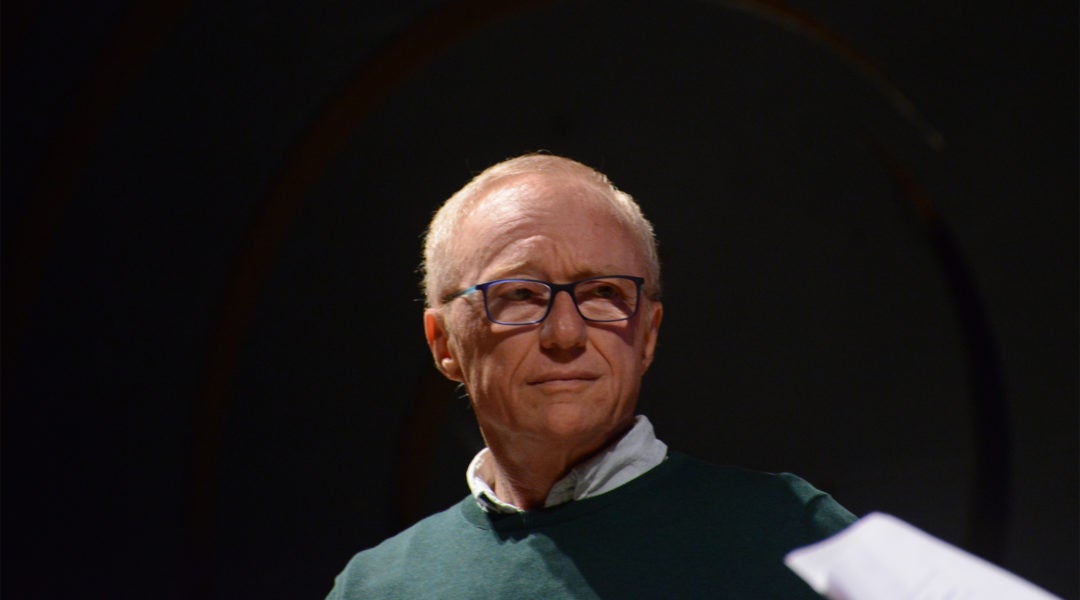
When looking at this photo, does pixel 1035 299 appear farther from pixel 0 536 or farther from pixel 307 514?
pixel 0 536

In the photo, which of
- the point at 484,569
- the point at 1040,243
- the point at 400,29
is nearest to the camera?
the point at 484,569

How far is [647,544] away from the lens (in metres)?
1.60

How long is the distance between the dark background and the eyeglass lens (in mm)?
1755

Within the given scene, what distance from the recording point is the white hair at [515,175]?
1734mm

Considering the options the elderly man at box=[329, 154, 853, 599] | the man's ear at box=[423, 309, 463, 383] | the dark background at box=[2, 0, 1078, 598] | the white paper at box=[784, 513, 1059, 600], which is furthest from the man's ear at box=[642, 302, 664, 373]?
the dark background at box=[2, 0, 1078, 598]

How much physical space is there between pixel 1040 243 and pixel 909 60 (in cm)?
71

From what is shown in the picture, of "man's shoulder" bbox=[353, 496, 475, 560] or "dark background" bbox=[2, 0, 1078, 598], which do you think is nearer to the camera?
"man's shoulder" bbox=[353, 496, 475, 560]

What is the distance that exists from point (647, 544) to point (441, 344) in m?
0.49

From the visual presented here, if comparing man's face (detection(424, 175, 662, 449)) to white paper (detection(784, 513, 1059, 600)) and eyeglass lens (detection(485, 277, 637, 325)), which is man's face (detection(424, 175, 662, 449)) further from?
white paper (detection(784, 513, 1059, 600))

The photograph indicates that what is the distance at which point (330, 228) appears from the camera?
3381mm

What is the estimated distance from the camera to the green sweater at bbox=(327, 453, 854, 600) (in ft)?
5.06

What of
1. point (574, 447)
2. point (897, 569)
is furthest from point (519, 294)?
point (897, 569)

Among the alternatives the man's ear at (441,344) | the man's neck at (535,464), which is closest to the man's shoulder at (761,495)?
the man's neck at (535,464)

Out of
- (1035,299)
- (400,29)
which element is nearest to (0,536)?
(400,29)
